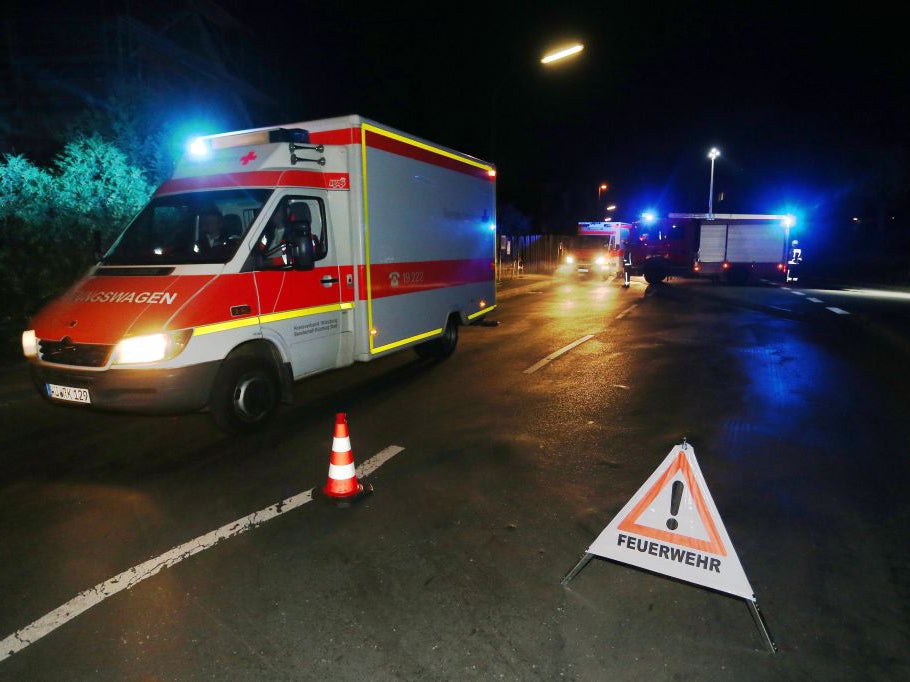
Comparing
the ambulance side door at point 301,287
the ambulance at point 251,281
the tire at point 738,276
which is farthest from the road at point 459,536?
the tire at point 738,276

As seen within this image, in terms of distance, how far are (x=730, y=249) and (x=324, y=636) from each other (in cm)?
2805

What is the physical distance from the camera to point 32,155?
62.9 ft

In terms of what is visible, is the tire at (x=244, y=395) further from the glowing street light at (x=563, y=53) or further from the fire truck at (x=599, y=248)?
the fire truck at (x=599, y=248)

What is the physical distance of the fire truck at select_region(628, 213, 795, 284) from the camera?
27.3 m

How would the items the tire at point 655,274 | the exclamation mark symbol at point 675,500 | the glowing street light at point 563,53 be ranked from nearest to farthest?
the exclamation mark symbol at point 675,500, the glowing street light at point 563,53, the tire at point 655,274

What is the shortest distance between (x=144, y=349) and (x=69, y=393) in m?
0.93

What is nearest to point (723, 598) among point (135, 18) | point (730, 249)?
point (135, 18)

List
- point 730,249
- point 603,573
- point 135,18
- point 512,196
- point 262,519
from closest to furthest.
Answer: point 603,573 → point 262,519 → point 135,18 → point 730,249 → point 512,196

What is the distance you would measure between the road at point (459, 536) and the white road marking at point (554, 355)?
0.98 metres

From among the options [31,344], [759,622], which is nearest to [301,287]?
[31,344]

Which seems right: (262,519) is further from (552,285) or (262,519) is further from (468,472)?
(552,285)

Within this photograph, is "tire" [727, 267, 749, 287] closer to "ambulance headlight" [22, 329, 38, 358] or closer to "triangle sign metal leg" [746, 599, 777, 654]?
"triangle sign metal leg" [746, 599, 777, 654]

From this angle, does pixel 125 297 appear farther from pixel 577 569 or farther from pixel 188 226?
pixel 577 569

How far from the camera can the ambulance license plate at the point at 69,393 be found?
17.6ft
